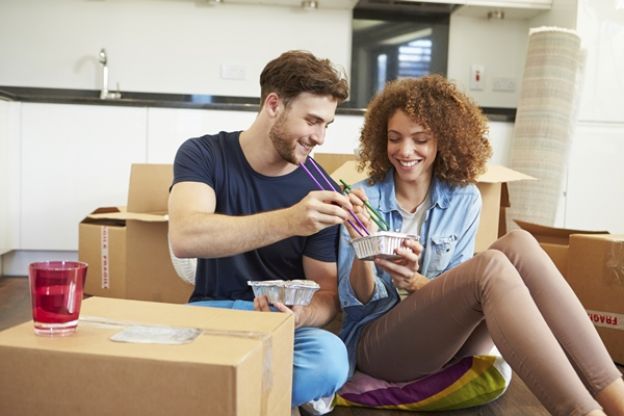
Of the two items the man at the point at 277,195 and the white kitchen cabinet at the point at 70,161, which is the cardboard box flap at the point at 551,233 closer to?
the man at the point at 277,195

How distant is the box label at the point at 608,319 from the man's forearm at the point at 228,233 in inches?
53.1

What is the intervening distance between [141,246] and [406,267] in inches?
51.9

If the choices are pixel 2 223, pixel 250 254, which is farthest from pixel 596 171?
pixel 2 223

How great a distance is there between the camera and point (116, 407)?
2.85ft

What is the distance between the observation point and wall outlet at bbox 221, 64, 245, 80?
409 centimetres

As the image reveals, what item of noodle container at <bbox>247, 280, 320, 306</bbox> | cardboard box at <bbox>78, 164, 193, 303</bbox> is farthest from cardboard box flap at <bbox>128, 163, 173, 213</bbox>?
noodle container at <bbox>247, 280, 320, 306</bbox>

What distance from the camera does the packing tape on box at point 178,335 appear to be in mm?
933

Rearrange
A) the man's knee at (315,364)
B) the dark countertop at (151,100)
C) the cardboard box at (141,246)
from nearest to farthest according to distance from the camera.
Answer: the man's knee at (315,364), the cardboard box at (141,246), the dark countertop at (151,100)

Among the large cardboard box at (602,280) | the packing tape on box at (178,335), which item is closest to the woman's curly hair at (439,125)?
the large cardboard box at (602,280)

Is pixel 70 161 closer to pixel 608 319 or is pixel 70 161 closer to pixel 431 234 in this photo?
pixel 431 234

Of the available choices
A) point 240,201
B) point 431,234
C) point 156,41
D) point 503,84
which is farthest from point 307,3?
point 240,201

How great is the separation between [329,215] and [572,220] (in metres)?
2.85

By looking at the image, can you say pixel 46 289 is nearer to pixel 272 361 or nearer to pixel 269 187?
pixel 272 361

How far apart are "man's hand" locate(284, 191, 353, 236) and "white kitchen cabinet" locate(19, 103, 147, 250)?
2419 mm
